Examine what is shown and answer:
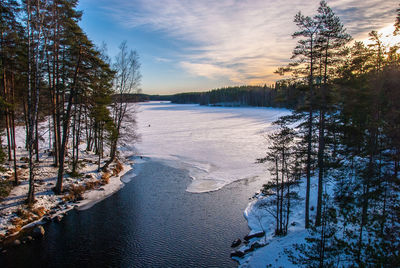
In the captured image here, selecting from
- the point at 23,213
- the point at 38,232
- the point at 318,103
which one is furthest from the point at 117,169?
the point at 318,103

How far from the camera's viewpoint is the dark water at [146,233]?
1162 centimetres

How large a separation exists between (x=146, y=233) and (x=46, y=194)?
29.4 feet

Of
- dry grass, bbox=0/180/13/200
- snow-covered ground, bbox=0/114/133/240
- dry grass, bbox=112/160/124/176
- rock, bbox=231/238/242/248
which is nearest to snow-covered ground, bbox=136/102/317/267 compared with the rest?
rock, bbox=231/238/242/248

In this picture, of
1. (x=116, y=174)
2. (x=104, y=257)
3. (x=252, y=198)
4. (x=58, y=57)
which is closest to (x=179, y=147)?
(x=116, y=174)

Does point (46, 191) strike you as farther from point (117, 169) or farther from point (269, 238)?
point (269, 238)

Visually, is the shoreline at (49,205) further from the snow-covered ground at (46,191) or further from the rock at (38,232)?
the rock at (38,232)

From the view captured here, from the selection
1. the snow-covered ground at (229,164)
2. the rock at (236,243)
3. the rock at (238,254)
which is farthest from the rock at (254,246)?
the rock at (236,243)

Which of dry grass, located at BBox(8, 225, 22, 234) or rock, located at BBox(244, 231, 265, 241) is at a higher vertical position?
dry grass, located at BBox(8, 225, 22, 234)

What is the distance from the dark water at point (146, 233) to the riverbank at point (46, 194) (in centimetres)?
108

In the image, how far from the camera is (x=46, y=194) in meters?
17.0

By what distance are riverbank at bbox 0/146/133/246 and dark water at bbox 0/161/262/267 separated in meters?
1.08

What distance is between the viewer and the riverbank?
13.6 meters

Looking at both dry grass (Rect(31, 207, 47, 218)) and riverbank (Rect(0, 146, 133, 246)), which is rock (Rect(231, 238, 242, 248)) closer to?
riverbank (Rect(0, 146, 133, 246))

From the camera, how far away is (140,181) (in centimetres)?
2348
